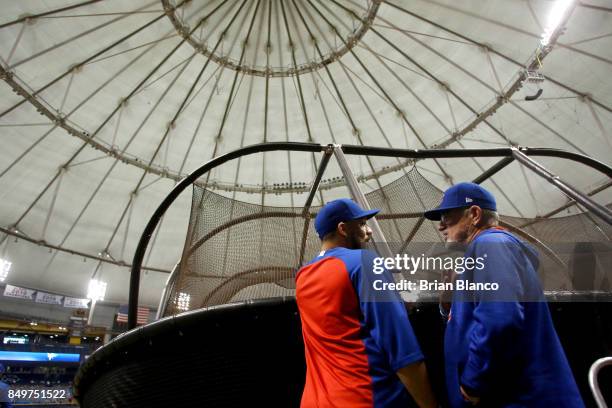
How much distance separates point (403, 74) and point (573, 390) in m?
16.3

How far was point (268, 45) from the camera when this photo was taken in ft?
53.2

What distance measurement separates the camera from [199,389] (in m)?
2.48

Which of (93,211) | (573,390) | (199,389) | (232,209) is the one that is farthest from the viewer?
(93,211)

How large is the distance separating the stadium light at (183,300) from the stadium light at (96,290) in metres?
20.9

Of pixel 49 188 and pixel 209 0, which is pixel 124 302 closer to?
pixel 49 188

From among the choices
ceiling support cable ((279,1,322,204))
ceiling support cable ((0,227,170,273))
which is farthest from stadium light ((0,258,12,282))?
ceiling support cable ((279,1,322,204))

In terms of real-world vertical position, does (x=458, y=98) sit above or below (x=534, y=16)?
below

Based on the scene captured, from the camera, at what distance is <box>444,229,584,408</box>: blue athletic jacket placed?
1543mm

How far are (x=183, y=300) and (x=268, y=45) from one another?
14.3 m

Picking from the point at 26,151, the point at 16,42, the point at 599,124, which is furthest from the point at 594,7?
the point at 26,151

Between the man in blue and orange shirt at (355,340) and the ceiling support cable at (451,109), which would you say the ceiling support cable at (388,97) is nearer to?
the ceiling support cable at (451,109)

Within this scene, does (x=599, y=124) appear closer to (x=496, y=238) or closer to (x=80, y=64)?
(x=496, y=238)

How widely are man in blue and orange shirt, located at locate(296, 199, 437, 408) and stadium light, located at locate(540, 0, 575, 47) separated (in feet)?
48.6

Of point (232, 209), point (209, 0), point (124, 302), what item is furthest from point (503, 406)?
point (124, 302)
